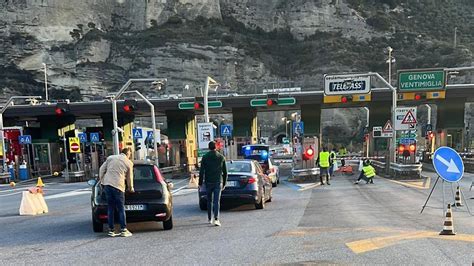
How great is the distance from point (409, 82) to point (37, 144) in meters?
30.5

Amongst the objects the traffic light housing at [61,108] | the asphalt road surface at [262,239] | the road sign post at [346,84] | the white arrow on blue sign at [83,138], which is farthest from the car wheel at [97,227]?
the white arrow on blue sign at [83,138]

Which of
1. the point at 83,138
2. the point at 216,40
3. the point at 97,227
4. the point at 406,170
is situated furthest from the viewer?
the point at 216,40

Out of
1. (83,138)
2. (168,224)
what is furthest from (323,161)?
(83,138)

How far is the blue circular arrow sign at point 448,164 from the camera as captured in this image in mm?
9094

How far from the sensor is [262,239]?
779 centimetres

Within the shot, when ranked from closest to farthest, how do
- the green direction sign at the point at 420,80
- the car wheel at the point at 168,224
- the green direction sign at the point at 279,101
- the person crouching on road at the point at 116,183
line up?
the person crouching on road at the point at 116,183
the car wheel at the point at 168,224
the green direction sign at the point at 420,80
the green direction sign at the point at 279,101

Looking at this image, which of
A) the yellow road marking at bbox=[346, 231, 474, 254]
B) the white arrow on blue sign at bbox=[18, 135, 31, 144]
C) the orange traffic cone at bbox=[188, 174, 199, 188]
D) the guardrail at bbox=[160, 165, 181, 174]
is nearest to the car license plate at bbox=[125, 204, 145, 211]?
the yellow road marking at bbox=[346, 231, 474, 254]

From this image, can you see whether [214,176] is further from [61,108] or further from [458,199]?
[61,108]

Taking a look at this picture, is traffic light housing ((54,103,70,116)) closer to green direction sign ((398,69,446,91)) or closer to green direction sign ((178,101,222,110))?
green direction sign ((178,101,222,110))

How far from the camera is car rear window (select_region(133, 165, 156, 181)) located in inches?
357

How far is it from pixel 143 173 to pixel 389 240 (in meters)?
4.88

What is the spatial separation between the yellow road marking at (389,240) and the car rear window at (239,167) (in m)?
5.41

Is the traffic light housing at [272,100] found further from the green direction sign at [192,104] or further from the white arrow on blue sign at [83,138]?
the white arrow on blue sign at [83,138]

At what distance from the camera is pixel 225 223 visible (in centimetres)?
980
